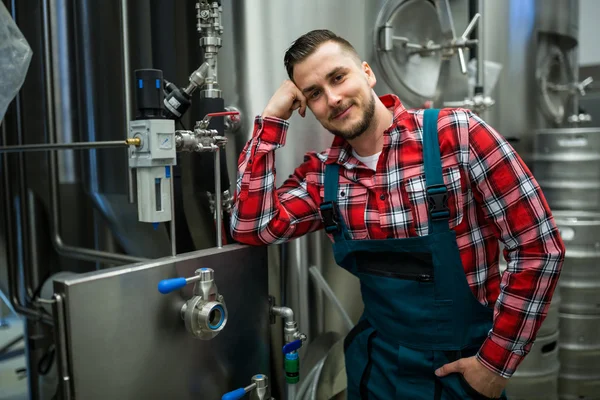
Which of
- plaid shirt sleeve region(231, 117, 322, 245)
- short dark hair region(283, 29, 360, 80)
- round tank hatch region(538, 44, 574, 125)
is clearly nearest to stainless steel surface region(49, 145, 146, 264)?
plaid shirt sleeve region(231, 117, 322, 245)

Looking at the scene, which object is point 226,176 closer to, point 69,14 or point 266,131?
point 266,131

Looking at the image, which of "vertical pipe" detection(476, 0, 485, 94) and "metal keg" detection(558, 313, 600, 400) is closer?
"vertical pipe" detection(476, 0, 485, 94)

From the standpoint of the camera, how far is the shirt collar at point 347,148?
1082mm

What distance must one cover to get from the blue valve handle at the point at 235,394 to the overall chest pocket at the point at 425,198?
46cm

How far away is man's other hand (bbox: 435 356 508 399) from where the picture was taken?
39.2 inches

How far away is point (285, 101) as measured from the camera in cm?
111

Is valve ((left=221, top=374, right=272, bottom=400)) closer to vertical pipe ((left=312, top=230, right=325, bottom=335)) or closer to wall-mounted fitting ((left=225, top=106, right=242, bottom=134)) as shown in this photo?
vertical pipe ((left=312, top=230, right=325, bottom=335))

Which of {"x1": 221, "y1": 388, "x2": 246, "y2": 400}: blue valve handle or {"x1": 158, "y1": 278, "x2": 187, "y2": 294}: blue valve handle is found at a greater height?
{"x1": 158, "y1": 278, "x2": 187, "y2": 294}: blue valve handle

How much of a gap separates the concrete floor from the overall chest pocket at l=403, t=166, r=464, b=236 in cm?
134

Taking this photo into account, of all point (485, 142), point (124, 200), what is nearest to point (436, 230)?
point (485, 142)

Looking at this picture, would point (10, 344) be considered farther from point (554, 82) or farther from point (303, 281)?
point (554, 82)

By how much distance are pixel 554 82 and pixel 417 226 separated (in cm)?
172

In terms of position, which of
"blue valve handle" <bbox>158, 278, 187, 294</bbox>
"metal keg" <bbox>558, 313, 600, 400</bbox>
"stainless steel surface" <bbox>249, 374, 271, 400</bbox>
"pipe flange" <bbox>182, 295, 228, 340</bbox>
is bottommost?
"metal keg" <bbox>558, 313, 600, 400</bbox>

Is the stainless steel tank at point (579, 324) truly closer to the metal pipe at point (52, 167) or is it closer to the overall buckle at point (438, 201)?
the overall buckle at point (438, 201)
